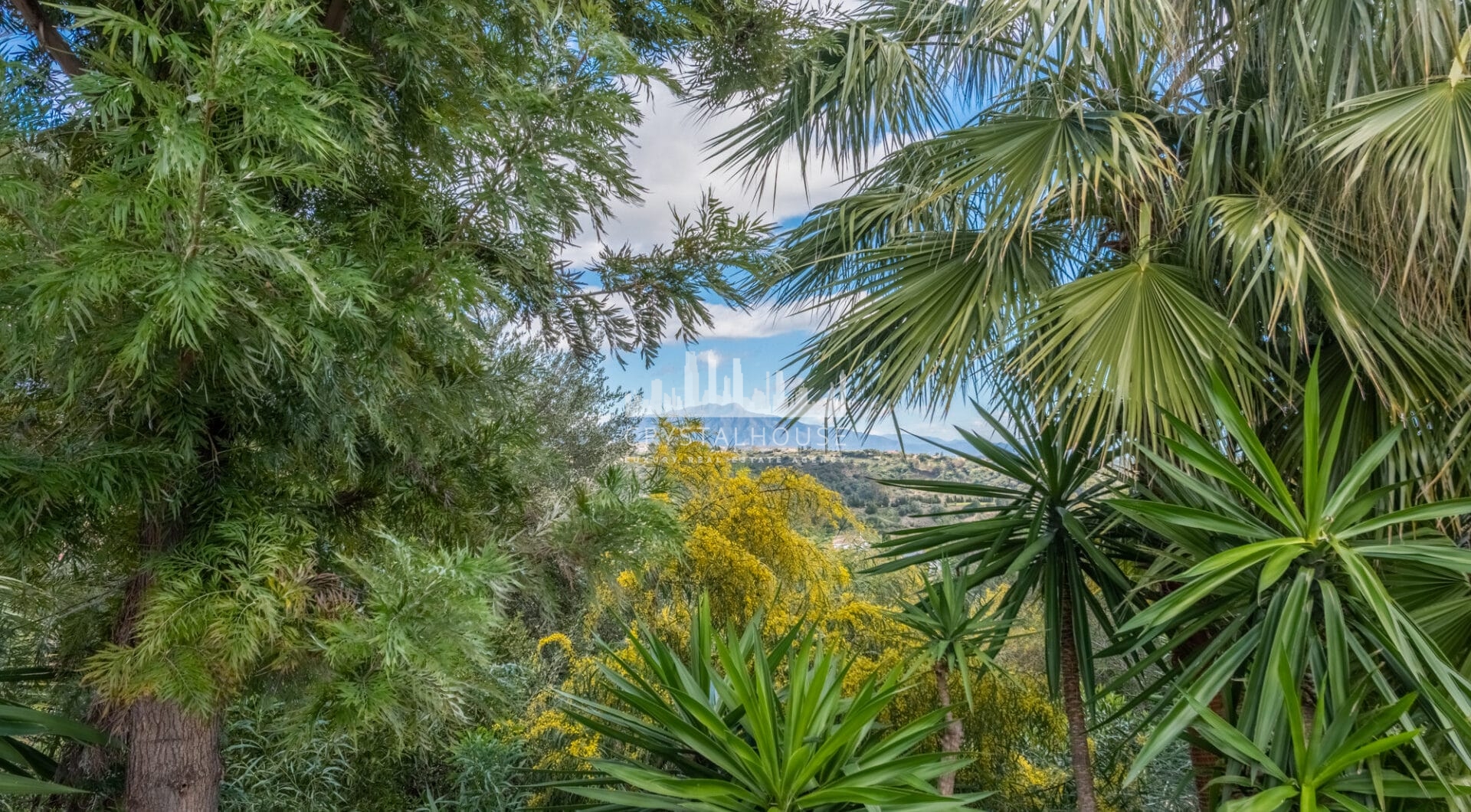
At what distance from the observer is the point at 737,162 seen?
309 centimetres

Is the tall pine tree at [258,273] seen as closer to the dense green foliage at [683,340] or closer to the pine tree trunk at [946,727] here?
the dense green foliage at [683,340]

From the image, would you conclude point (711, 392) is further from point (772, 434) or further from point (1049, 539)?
point (1049, 539)

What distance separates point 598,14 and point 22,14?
40.0 inches

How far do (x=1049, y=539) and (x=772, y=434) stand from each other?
101cm

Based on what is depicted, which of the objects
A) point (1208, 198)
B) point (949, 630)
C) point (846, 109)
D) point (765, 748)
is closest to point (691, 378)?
point (846, 109)

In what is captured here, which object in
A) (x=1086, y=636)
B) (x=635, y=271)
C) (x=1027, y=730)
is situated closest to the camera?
(x=635, y=271)

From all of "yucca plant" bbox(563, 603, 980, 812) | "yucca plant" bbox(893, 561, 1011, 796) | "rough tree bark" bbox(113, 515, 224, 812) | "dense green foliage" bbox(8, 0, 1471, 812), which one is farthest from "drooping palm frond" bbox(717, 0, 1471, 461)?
"rough tree bark" bbox(113, 515, 224, 812)

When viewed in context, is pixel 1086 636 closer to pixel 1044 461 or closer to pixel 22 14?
pixel 1044 461

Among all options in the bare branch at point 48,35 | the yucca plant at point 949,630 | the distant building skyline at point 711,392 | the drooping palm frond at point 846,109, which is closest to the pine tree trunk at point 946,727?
the yucca plant at point 949,630

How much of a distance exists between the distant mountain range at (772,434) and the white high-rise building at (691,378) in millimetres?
83

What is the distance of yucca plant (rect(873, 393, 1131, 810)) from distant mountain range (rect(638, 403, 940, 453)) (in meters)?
0.25

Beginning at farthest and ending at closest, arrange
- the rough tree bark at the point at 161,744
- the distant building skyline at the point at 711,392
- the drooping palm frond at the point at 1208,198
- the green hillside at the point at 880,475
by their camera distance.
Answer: the distant building skyline at the point at 711,392
the green hillside at the point at 880,475
the drooping palm frond at the point at 1208,198
the rough tree bark at the point at 161,744

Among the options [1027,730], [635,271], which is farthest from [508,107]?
[1027,730]

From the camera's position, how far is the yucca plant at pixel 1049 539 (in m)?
2.40
